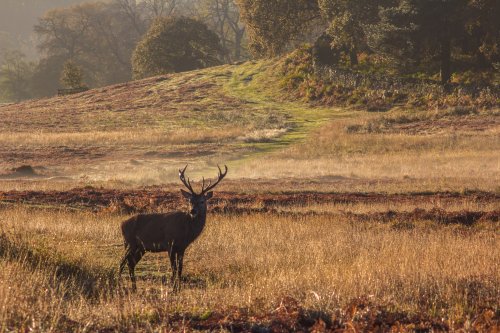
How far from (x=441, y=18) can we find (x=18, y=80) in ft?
278

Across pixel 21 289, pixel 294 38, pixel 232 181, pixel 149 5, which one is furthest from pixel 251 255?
pixel 149 5

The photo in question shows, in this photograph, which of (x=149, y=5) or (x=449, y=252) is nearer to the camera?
(x=449, y=252)

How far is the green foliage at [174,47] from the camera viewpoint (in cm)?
8344

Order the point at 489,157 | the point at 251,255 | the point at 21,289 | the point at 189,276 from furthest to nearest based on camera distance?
the point at 489,157 < the point at 251,255 < the point at 189,276 < the point at 21,289

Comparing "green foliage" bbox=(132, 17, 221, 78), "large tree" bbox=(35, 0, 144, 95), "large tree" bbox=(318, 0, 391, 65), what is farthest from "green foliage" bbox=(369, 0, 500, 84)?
"large tree" bbox=(35, 0, 144, 95)

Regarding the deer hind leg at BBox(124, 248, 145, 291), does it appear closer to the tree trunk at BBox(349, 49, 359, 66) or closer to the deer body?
the deer body

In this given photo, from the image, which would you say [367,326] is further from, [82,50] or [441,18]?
[82,50]

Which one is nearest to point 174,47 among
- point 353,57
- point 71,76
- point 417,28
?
point 71,76

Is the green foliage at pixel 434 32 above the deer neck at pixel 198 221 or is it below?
above

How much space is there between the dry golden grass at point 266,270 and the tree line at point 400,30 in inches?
1426

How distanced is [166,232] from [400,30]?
4246 centimetres

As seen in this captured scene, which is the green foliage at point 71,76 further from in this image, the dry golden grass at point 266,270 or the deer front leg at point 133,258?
the deer front leg at point 133,258

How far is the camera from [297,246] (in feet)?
44.5

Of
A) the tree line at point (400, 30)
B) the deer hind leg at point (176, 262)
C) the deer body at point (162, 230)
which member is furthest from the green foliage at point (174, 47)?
the deer hind leg at point (176, 262)
